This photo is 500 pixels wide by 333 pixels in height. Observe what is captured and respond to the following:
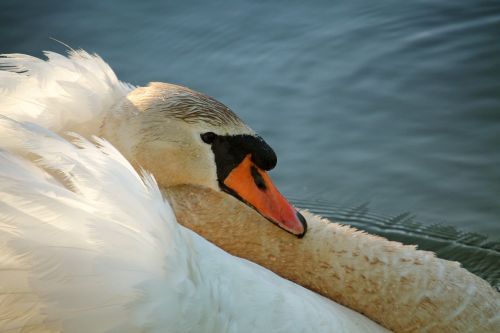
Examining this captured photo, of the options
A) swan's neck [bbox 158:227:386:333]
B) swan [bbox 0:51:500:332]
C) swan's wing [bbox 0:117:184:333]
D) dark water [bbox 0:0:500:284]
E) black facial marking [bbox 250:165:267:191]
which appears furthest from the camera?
dark water [bbox 0:0:500:284]

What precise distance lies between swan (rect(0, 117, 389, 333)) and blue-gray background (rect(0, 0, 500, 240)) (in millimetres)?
2220

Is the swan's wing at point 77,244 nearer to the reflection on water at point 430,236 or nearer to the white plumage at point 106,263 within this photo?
the white plumage at point 106,263

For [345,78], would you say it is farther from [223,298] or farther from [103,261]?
[103,261]

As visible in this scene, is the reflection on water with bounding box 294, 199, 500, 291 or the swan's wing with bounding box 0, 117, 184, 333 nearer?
the swan's wing with bounding box 0, 117, 184, 333

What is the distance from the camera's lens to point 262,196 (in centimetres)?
313

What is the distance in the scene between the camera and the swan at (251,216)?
304 cm

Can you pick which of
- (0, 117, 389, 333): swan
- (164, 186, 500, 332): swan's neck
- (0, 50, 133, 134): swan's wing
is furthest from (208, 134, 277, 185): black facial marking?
(0, 117, 389, 333): swan

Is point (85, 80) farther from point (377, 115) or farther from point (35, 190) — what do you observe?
point (377, 115)

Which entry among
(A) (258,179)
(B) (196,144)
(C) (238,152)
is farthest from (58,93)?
(A) (258,179)

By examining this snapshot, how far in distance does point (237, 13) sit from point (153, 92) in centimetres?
369

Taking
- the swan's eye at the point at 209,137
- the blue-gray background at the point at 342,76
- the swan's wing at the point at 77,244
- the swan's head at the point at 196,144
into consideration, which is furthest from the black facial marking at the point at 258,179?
the blue-gray background at the point at 342,76

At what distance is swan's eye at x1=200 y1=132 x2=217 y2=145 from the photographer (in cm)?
316

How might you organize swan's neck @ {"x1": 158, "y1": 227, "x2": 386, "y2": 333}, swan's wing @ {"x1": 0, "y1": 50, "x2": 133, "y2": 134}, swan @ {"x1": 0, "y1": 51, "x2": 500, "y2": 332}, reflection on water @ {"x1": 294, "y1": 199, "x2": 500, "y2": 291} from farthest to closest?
reflection on water @ {"x1": 294, "y1": 199, "x2": 500, "y2": 291}
swan @ {"x1": 0, "y1": 51, "x2": 500, "y2": 332}
swan's wing @ {"x1": 0, "y1": 50, "x2": 133, "y2": 134}
swan's neck @ {"x1": 158, "y1": 227, "x2": 386, "y2": 333}

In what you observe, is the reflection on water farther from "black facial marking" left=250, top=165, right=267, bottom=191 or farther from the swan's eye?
the swan's eye
